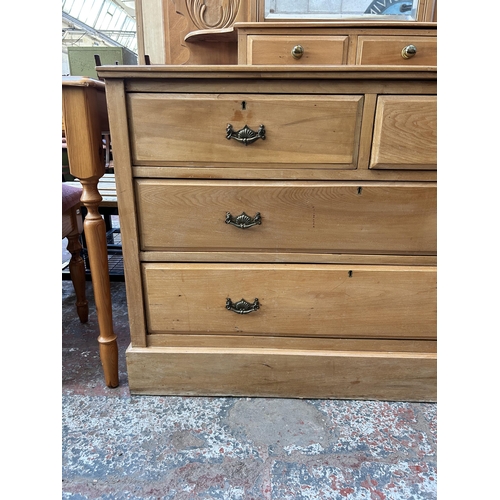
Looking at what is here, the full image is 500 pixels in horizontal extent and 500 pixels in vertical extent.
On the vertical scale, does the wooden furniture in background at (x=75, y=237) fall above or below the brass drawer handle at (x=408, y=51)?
below

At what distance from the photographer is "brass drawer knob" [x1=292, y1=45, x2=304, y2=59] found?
42.1 inches

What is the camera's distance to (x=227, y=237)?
0.94 metres

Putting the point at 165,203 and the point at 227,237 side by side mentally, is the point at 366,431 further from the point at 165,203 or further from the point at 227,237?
the point at 165,203

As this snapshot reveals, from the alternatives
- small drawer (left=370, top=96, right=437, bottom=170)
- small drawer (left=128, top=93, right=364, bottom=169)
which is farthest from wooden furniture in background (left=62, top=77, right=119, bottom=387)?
small drawer (left=370, top=96, right=437, bottom=170)

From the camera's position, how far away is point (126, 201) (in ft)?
2.96

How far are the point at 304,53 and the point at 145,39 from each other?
67 cm

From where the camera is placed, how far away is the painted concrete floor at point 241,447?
0.81 metres

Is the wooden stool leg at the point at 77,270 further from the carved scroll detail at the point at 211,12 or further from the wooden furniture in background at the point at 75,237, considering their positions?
the carved scroll detail at the point at 211,12

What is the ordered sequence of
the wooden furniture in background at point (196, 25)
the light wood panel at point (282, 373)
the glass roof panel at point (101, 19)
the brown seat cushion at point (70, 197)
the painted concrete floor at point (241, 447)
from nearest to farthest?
1. the painted concrete floor at point (241, 447)
2. the light wood panel at point (282, 373)
3. the wooden furniture in background at point (196, 25)
4. the brown seat cushion at point (70, 197)
5. the glass roof panel at point (101, 19)

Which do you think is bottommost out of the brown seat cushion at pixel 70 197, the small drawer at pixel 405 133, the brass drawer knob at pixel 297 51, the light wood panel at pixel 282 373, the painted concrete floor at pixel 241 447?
the painted concrete floor at pixel 241 447

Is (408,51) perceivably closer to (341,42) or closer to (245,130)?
(341,42)

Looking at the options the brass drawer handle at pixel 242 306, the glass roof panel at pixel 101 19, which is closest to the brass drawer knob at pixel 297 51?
the brass drawer handle at pixel 242 306

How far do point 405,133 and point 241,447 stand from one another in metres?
0.91

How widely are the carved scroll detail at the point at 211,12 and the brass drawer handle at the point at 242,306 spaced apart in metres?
0.97
